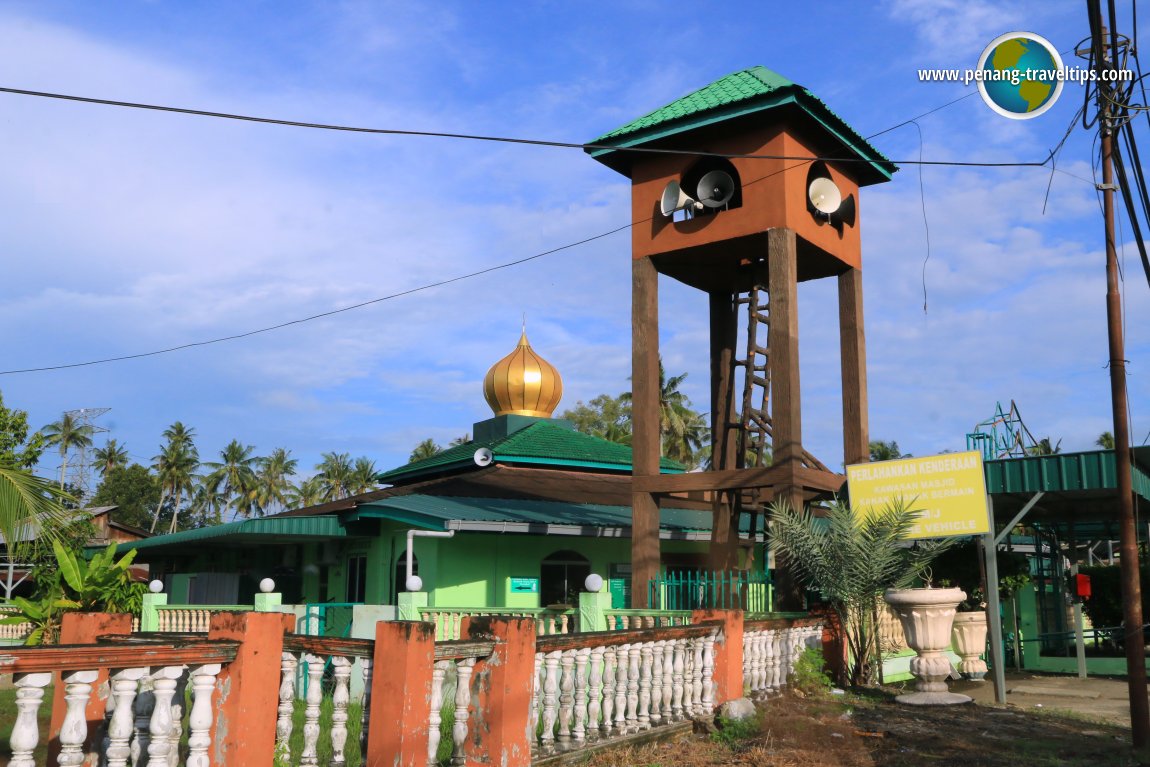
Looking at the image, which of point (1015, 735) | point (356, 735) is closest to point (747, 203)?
point (1015, 735)

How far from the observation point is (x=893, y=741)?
9328mm

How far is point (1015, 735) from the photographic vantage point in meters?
9.91

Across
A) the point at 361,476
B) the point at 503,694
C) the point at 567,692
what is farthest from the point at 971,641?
the point at 361,476

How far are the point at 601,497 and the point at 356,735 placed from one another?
11571 mm

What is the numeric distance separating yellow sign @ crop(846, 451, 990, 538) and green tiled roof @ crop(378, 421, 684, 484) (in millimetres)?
9844

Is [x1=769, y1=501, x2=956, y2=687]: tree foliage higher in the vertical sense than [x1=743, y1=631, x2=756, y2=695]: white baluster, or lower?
higher

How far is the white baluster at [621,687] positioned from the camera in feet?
27.6

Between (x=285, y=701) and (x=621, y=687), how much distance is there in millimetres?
3402

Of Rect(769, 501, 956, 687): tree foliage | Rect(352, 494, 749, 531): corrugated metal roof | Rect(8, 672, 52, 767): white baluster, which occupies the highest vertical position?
Rect(352, 494, 749, 531): corrugated metal roof

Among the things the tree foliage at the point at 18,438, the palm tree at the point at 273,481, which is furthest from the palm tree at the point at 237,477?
the tree foliage at the point at 18,438

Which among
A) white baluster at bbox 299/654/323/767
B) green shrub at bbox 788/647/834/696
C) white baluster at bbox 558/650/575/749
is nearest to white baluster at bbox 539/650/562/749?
white baluster at bbox 558/650/575/749

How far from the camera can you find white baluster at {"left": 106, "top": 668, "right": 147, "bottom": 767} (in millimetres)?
4730

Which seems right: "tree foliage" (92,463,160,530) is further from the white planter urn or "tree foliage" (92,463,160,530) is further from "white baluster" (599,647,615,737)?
"white baluster" (599,647,615,737)

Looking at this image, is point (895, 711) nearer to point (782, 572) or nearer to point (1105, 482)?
Answer: point (782, 572)
